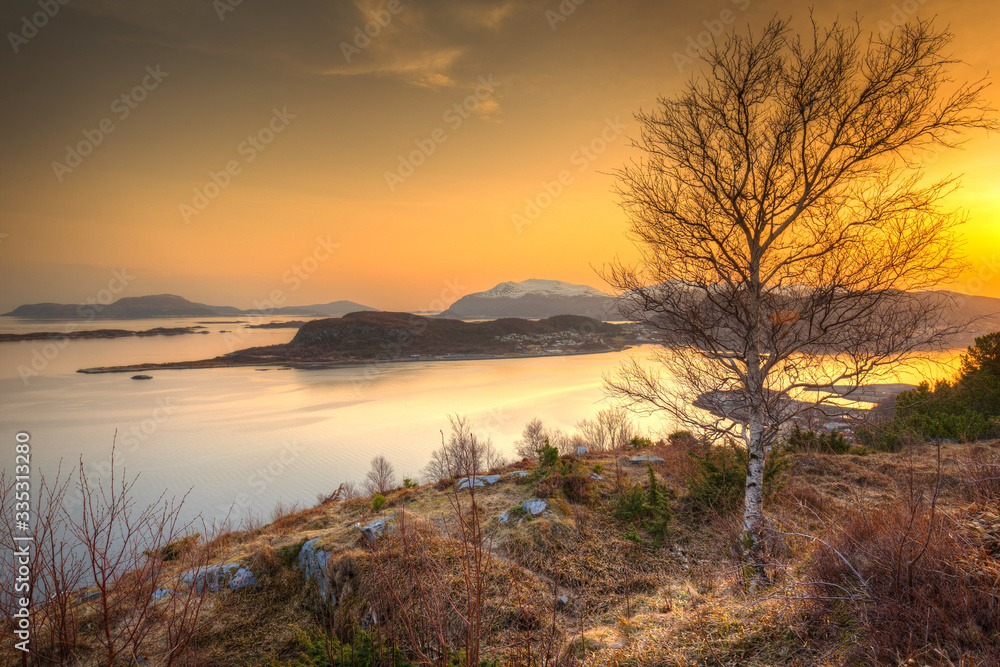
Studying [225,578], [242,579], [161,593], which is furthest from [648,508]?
[161,593]

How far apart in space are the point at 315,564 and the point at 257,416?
43.9 meters

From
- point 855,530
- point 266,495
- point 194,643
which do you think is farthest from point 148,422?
point 855,530

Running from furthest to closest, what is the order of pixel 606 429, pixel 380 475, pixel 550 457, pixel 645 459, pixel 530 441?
1. pixel 606 429
2. pixel 530 441
3. pixel 380 475
4. pixel 645 459
5. pixel 550 457

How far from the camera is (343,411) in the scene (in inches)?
1805

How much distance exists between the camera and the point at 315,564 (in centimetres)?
654

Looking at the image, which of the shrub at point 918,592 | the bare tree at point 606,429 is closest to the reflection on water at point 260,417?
the bare tree at point 606,429

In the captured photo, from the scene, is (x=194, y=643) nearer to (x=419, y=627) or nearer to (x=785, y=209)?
(x=419, y=627)

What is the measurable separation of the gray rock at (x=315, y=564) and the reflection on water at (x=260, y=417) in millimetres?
6314

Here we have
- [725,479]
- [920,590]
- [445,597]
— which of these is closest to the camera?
[920,590]

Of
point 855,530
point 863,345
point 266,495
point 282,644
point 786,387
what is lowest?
point 266,495

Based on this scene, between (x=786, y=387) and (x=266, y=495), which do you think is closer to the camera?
(x=786, y=387)

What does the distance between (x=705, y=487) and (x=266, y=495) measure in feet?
88.1

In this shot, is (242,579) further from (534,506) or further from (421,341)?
(421,341)

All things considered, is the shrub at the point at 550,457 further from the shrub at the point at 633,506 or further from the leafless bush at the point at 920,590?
the leafless bush at the point at 920,590
